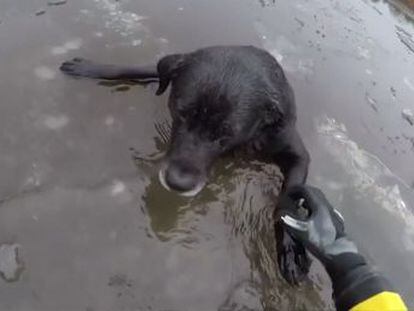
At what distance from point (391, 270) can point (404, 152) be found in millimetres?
1247

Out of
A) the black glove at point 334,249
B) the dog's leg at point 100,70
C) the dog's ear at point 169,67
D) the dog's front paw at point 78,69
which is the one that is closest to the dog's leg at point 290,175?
the black glove at point 334,249

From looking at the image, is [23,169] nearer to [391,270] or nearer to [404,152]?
[391,270]

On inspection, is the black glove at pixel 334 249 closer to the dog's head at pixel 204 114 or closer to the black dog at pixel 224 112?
the black dog at pixel 224 112

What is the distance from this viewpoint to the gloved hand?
2971mm

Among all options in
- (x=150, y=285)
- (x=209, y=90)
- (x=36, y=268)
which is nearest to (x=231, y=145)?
(x=209, y=90)

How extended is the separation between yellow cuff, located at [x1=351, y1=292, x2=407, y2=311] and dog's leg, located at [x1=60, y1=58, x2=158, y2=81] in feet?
7.44

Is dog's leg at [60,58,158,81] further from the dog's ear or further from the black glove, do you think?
the black glove

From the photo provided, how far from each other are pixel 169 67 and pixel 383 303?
206cm

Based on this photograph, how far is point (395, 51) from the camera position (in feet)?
19.5

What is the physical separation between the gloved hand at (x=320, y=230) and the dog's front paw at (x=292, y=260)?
232 millimetres

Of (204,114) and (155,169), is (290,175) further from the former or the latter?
(155,169)

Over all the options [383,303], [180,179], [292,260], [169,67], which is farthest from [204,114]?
[383,303]

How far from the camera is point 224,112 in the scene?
3.73m

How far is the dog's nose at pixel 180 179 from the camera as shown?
3.49m
